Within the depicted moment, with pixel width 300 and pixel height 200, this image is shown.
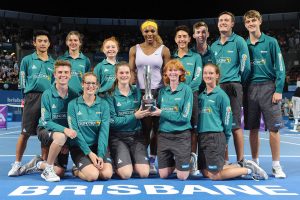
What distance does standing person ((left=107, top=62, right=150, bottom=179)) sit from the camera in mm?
5012

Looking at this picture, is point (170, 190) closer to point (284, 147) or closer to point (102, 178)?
point (102, 178)

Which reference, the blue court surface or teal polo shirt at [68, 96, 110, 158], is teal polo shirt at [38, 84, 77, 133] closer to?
teal polo shirt at [68, 96, 110, 158]

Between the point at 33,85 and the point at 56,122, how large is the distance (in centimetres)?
75

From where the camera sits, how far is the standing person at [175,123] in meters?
4.87

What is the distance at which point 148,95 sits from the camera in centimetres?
481

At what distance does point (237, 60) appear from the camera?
5262mm

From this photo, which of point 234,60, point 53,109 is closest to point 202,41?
point 234,60

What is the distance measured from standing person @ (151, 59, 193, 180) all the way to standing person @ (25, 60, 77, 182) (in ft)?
3.81

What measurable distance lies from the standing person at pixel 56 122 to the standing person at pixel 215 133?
167 centimetres

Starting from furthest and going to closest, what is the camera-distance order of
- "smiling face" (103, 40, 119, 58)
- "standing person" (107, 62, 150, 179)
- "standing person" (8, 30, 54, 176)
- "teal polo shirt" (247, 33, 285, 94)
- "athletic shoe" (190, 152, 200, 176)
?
"smiling face" (103, 40, 119, 58)
"standing person" (8, 30, 54, 176)
"teal polo shirt" (247, 33, 285, 94)
"athletic shoe" (190, 152, 200, 176)
"standing person" (107, 62, 150, 179)

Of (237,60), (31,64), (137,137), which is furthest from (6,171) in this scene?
(237,60)

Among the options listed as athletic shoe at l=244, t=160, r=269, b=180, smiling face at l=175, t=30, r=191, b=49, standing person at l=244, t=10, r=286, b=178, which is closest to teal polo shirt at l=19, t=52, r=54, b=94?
smiling face at l=175, t=30, r=191, b=49

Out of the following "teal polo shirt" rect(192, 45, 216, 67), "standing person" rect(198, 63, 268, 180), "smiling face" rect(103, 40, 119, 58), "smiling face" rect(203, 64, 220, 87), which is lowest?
"standing person" rect(198, 63, 268, 180)

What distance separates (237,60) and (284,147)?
3.90m
